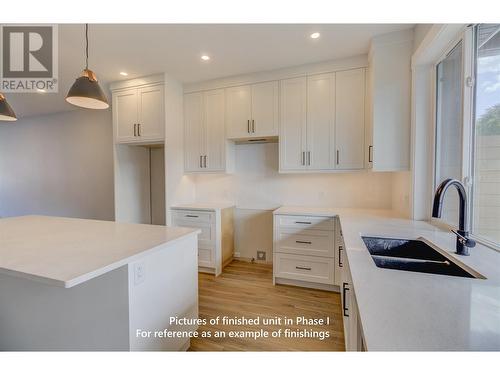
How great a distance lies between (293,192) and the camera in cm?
311

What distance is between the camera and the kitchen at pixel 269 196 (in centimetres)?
105

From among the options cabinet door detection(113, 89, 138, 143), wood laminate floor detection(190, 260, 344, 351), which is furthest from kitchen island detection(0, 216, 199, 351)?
cabinet door detection(113, 89, 138, 143)

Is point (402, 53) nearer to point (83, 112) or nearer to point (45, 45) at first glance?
point (45, 45)

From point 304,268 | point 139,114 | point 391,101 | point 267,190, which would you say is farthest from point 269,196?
point 139,114

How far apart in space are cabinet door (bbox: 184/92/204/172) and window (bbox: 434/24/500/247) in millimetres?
2736

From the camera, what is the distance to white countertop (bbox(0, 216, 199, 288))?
0.94 metres

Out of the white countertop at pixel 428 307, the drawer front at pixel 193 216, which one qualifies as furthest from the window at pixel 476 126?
the drawer front at pixel 193 216

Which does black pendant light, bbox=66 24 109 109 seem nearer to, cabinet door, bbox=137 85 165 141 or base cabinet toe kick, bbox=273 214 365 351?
cabinet door, bbox=137 85 165 141

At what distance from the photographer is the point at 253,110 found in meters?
2.89

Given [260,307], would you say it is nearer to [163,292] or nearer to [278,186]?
[163,292]

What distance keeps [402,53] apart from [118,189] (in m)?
3.88

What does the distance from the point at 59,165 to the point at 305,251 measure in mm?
5176

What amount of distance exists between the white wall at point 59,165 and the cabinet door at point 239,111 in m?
2.53

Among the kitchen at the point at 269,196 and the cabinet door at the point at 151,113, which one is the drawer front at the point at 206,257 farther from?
the cabinet door at the point at 151,113
